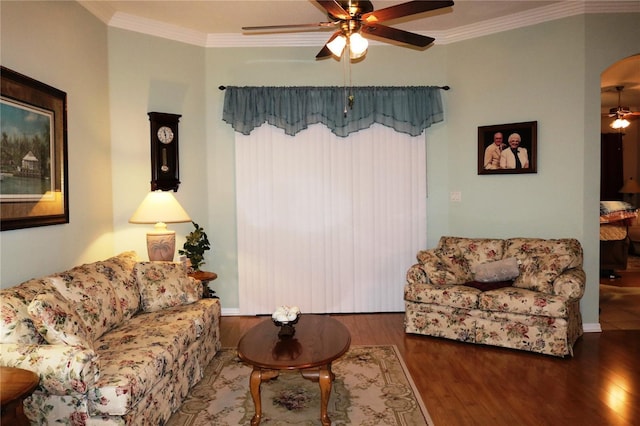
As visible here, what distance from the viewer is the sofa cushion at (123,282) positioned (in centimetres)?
308

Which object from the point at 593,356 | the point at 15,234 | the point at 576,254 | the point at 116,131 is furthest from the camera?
the point at 116,131

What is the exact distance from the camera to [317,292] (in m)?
4.77

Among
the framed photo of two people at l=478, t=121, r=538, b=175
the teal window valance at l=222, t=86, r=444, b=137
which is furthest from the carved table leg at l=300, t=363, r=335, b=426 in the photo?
the framed photo of two people at l=478, t=121, r=538, b=175

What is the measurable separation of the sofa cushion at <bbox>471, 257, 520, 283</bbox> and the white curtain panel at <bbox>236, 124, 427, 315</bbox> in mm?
915

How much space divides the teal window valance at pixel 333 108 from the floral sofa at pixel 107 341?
2.05 meters

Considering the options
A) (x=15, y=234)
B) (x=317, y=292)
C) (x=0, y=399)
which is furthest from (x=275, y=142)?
(x=0, y=399)

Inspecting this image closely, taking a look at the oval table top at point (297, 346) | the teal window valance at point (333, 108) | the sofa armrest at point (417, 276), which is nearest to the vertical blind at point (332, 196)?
the teal window valance at point (333, 108)

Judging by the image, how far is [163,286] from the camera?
3367 millimetres

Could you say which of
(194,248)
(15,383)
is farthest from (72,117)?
(15,383)

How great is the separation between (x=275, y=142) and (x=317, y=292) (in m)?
1.77

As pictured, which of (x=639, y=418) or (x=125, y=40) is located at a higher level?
(x=125, y=40)

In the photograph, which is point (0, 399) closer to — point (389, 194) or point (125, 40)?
point (125, 40)

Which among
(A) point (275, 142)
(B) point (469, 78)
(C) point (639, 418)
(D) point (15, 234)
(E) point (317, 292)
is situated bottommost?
(C) point (639, 418)

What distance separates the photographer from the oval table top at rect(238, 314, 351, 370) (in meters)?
2.36
